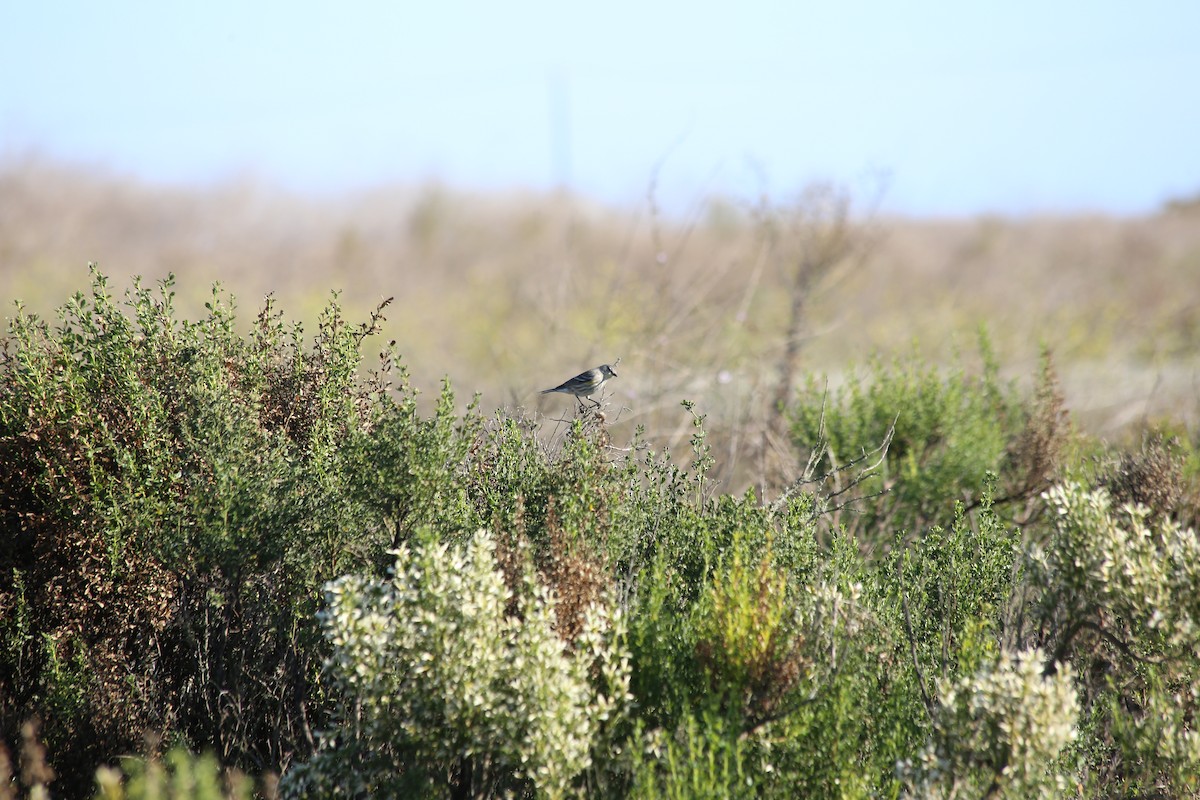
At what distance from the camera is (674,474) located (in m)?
4.29

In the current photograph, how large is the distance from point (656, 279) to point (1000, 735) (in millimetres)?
11108

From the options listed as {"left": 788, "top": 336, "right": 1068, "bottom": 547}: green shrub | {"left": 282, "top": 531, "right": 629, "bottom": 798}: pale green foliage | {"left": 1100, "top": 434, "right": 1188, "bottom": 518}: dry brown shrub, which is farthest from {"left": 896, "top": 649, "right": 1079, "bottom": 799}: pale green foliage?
{"left": 788, "top": 336, "right": 1068, "bottom": 547}: green shrub

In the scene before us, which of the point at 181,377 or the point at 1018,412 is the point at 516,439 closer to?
the point at 181,377

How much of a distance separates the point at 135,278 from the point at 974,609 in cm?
347

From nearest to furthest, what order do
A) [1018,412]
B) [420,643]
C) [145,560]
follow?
[420,643]
[145,560]
[1018,412]

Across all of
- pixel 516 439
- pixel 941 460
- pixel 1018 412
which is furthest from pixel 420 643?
pixel 1018 412

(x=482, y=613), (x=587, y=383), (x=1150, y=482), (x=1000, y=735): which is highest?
(x=587, y=383)

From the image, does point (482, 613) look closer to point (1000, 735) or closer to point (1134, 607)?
point (1000, 735)

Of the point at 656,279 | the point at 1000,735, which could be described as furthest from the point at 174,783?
the point at 656,279

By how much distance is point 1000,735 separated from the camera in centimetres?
301

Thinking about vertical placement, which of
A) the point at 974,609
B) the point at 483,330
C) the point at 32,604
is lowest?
the point at 974,609

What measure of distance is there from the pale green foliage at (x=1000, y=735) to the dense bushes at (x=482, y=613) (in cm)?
1

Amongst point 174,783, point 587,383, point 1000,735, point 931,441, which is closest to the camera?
point 174,783

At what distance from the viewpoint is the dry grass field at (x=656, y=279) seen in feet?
30.9
